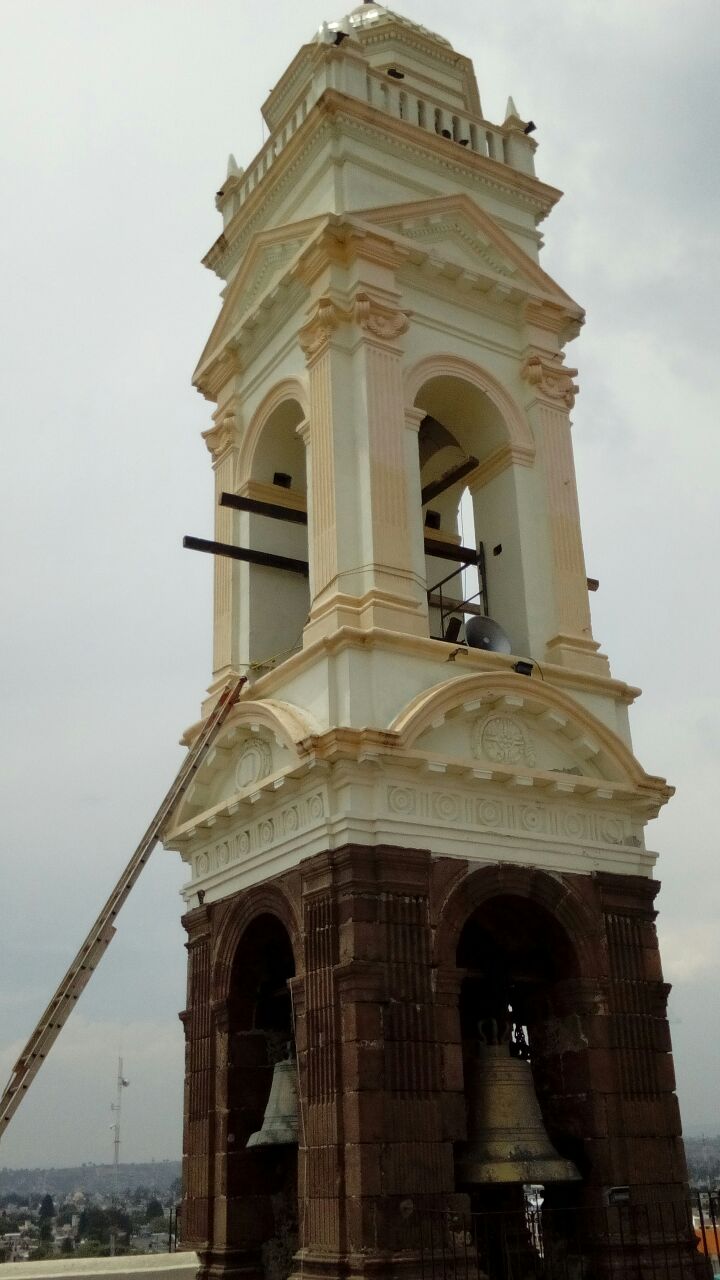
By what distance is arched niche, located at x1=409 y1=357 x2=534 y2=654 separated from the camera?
19.4 m

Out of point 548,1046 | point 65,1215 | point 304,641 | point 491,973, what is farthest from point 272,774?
point 65,1215

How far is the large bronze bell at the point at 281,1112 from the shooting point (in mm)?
15633

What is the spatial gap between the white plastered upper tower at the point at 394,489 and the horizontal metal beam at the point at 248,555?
30cm

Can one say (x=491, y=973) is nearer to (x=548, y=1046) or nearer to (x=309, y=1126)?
(x=548, y=1046)

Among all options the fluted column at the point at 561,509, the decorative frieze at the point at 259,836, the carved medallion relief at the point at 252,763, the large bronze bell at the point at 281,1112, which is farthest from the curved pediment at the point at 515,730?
the large bronze bell at the point at 281,1112

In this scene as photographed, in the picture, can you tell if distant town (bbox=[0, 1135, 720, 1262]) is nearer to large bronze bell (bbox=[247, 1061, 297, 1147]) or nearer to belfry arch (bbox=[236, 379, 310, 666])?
large bronze bell (bbox=[247, 1061, 297, 1147])

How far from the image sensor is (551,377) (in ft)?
67.8

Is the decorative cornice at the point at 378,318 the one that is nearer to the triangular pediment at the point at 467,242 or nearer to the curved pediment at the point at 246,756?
the triangular pediment at the point at 467,242

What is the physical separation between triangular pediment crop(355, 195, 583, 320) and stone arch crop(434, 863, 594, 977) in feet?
31.3

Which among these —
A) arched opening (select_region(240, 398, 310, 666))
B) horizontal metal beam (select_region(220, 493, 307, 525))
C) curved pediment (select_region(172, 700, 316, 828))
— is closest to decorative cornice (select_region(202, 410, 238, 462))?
arched opening (select_region(240, 398, 310, 666))

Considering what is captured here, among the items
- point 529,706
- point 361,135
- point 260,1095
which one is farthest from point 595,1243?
point 361,135

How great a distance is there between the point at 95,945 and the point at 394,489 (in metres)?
7.40

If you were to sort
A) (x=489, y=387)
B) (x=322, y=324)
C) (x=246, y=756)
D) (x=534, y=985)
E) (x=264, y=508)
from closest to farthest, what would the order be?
(x=534, y=985)
(x=246, y=756)
(x=322, y=324)
(x=489, y=387)
(x=264, y=508)

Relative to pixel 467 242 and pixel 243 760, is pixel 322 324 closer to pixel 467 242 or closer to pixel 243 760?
pixel 467 242
